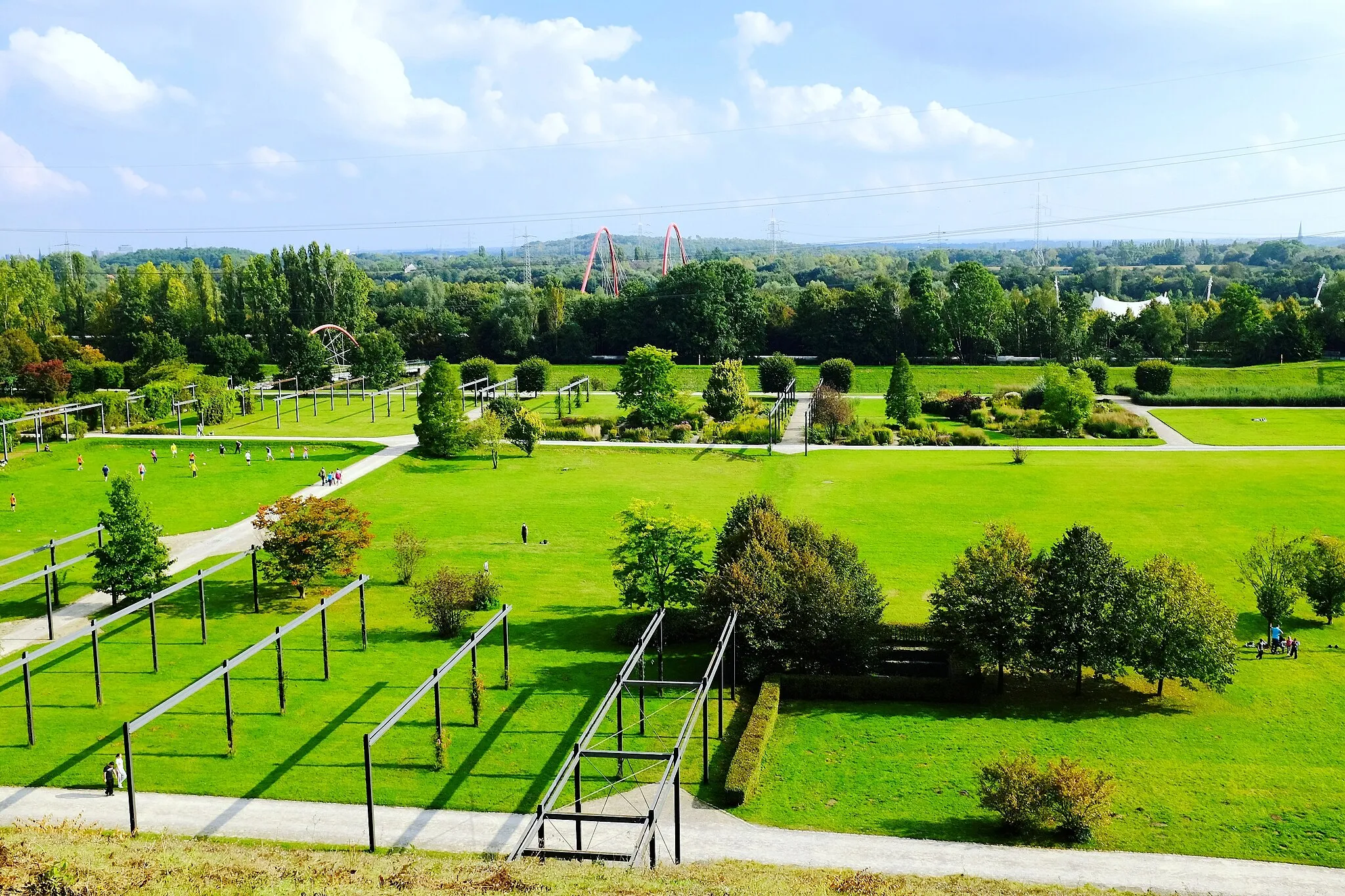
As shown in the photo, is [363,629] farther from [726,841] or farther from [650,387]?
[650,387]

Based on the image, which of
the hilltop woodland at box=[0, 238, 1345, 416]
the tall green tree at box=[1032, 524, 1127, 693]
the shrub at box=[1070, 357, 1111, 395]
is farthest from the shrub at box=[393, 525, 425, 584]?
the shrub at box=[1070, 357, 1111, 395]

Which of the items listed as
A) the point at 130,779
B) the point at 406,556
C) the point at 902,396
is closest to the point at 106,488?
the point at 406,556

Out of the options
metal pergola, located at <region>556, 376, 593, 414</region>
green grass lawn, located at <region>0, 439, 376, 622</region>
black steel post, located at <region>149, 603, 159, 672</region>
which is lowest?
black steel post, located at <region>149, 603, 159, 672</region>

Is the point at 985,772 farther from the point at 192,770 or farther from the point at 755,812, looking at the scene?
the point at 192,770

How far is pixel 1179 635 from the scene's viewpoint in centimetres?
2547

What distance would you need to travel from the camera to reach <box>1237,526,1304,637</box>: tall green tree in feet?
96.9

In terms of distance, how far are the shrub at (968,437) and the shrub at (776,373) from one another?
56.4ft

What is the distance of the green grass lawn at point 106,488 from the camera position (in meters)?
37.4

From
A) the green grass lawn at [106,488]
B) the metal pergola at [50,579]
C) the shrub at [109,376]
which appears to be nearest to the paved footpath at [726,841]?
the metal pergola at [50,579]

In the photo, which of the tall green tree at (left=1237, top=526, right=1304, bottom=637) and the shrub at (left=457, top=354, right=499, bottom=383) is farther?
the shrub at (left=457, top=354, right=499, bottom=383)

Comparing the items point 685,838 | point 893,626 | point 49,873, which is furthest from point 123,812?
point 893,626

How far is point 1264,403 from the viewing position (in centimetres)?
7531

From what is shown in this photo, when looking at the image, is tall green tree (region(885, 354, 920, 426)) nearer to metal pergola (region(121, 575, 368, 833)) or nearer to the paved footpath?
metal pergola (region(121, 575, 368, 833))

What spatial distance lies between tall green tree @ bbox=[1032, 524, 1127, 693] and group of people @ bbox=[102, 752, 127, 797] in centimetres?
2041
